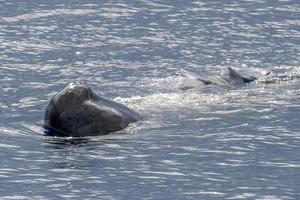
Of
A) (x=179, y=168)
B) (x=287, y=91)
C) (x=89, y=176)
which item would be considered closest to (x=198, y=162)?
(x=179, y=168)

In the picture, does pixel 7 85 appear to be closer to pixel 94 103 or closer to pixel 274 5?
pixel 94 103

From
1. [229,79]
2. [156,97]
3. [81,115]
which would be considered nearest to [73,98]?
[81,115]

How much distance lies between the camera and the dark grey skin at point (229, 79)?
25844 mm

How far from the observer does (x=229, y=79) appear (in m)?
26.2

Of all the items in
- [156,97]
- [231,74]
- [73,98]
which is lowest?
[156,97]

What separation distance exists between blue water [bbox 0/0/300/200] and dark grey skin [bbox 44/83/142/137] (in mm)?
261

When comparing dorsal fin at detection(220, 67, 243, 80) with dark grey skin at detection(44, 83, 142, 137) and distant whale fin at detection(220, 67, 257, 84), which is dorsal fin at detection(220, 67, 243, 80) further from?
dark grey skin at detection(44, 83, 142, 137)

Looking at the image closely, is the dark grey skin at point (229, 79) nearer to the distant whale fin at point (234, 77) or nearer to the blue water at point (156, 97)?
the distant whale fin at point (234, 77)

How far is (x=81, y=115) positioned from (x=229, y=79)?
4932mm

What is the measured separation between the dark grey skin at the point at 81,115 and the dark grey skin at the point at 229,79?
12.2 ft

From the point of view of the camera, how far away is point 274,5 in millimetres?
34062

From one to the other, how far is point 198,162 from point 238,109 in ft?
11.5

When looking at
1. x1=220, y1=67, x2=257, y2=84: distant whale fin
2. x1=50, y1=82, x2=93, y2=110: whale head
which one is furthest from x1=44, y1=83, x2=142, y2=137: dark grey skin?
x1=220, y1=67, x2=257, y2=84: distant whale fin

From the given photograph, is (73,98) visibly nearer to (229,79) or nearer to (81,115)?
(81,115)
